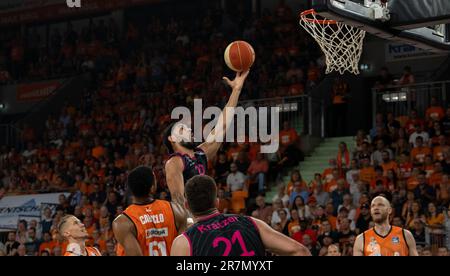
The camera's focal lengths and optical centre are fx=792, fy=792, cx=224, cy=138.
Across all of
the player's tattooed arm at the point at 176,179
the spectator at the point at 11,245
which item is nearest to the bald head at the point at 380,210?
the player's tattooed arm at the point at 176,179

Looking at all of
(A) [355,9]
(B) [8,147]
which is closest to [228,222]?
(A) [355,9]

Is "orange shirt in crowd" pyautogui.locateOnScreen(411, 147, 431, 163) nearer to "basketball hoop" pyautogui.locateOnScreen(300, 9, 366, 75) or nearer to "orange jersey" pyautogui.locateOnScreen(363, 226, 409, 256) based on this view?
"basketball hoop" pyautogui.locateOnScreen(300, 9, 366, 75)

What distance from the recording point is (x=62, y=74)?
79.6 feet

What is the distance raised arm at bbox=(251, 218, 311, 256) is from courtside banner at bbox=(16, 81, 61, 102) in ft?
66.7

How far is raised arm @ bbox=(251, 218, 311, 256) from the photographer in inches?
169

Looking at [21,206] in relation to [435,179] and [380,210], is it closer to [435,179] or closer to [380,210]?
[435,179]

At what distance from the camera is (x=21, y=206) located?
17.9 metres

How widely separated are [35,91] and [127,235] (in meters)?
19.7

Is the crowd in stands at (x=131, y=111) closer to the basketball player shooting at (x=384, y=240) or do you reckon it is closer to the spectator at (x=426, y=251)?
the spectator at (x=426, y=251)

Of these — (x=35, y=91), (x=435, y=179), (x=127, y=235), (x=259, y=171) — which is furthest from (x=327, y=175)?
(x=35, y=91)

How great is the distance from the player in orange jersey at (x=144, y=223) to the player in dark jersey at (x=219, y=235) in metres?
1.36

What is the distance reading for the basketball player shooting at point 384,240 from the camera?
7.98 metres

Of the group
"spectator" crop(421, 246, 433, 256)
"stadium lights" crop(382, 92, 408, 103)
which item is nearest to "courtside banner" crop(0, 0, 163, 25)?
"stadium lights" crop(382, 92, 408, 103)
